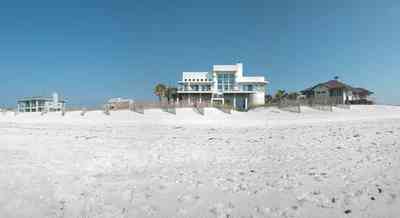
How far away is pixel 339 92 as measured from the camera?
3712 centimetres

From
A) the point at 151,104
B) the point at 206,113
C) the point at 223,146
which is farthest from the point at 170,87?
the point at 223,146

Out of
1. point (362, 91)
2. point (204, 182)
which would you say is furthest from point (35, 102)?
point (362, 91)

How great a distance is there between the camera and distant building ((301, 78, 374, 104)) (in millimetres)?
36688

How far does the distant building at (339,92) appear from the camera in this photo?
36.7 meters

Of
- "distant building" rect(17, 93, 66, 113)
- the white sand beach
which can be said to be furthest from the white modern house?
the white sand beach

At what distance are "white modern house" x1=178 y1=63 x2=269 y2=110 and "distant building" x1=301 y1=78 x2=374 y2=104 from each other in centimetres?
791

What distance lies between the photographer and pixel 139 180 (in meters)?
4.90

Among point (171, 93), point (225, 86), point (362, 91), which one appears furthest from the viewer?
point (171, 93)

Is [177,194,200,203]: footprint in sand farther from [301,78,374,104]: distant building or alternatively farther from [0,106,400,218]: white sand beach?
[301,78,374,104]: distant building

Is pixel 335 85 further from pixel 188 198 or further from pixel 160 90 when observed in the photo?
pixel 188 198

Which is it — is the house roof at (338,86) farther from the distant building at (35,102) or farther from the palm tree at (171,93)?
the distant building at (35,102)

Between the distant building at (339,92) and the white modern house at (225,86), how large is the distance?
7910 mm

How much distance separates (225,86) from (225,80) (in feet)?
3.32

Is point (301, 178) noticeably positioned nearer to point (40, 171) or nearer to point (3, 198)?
point (3, 198)
